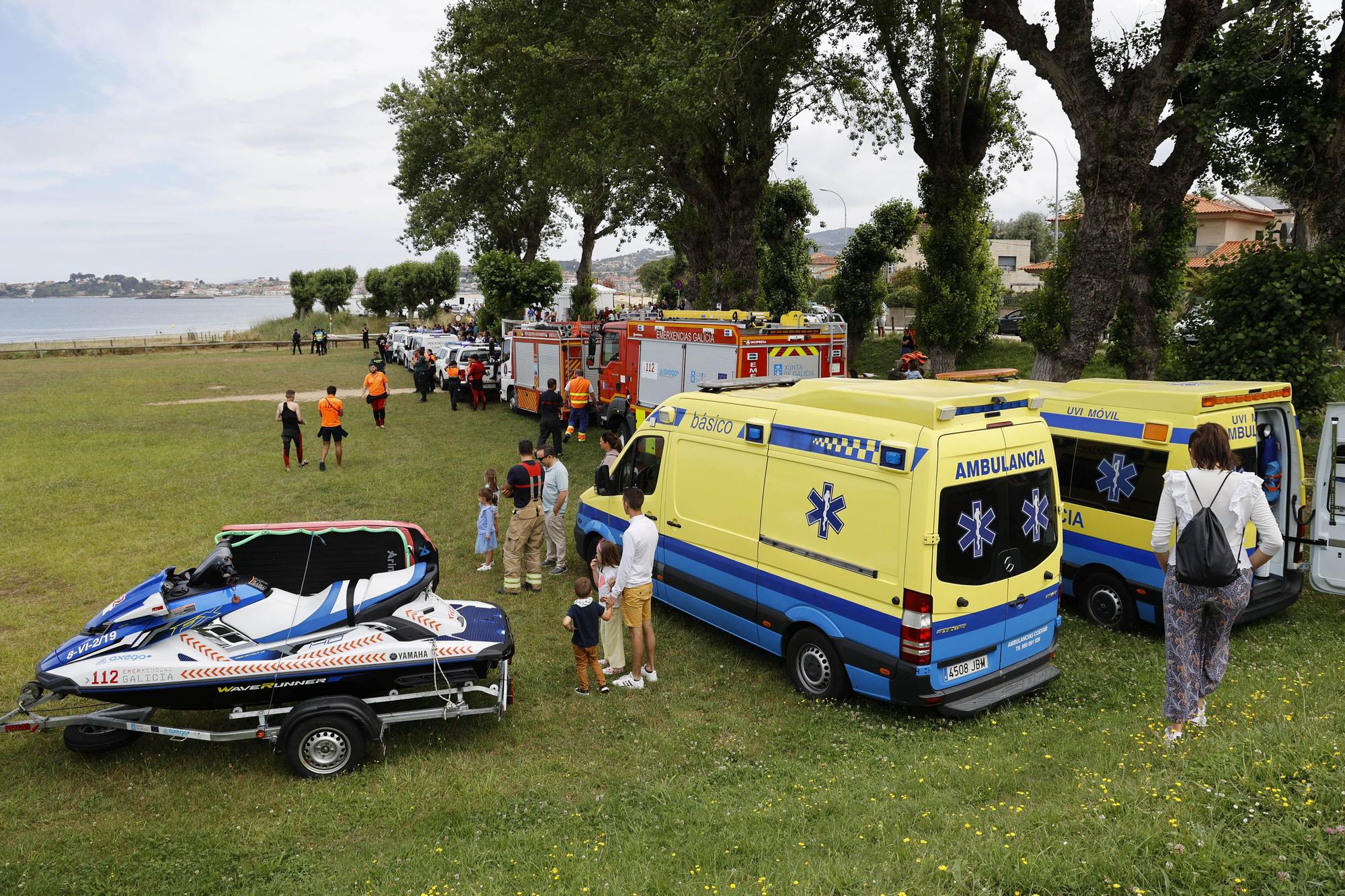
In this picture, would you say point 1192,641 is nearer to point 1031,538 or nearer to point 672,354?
point 1031,538

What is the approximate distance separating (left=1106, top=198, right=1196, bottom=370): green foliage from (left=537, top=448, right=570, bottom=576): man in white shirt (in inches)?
522

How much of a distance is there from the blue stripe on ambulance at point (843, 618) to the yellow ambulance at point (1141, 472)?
1897 millimetres

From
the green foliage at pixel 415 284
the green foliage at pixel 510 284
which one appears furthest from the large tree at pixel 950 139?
the green foliage at pixel 415 284

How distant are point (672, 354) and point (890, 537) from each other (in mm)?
10646

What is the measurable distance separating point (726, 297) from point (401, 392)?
12091 mm

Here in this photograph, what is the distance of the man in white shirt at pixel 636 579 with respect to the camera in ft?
23.4

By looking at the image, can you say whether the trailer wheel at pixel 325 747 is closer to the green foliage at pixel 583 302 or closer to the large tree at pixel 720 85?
the large tree at pixel 720 85

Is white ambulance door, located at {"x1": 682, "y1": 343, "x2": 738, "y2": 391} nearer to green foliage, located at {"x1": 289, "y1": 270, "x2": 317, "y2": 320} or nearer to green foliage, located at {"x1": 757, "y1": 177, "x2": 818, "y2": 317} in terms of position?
green foliage, located at {"x1": 757, "y1": 177, "x2": 818, "y2": 317}

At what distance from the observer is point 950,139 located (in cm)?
1975

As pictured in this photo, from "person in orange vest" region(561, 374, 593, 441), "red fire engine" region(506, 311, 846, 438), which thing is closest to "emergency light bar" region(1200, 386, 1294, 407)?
"red fire engine" region(506, 311, 846, 438)

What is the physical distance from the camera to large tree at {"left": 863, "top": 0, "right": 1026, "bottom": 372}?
18.3 m

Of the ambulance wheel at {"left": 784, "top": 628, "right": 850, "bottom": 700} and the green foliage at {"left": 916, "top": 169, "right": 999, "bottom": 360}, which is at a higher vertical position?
the green foliage at {"left": 916, "top": 169, "right": 999, "bottom": 360}

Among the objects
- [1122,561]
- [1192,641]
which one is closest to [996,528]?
[1192,641]

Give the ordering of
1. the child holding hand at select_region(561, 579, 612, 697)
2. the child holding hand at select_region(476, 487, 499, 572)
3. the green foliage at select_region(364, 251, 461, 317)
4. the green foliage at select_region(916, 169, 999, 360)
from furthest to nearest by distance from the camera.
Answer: the green foliage at select_region(364, 251, 461, 317)
the green foliage at select_region(916, 169, 999, 360)
the child holding hand at select_region(476, 487, 499, 572)
the child holding hand at select_region(561, 579, 612, 697)
